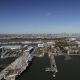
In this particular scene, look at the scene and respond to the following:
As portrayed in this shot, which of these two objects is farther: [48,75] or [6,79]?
[48,75]

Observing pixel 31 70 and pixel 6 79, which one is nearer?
pixel 6 79

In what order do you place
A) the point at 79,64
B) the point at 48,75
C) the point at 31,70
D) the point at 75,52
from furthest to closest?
the point at 75,52, the point at 79,64, the point at 31,70, the point at 48,75

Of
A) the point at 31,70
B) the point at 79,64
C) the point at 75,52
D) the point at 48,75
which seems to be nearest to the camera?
the point at 48,75

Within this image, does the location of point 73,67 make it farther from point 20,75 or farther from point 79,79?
point 20,75

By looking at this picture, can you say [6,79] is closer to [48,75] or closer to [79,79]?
[48,75]

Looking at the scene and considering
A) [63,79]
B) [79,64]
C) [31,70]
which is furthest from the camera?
[79,64]

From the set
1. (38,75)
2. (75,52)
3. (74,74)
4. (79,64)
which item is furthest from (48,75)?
(75,52)

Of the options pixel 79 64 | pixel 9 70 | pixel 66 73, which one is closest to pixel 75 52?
pixel 79 64

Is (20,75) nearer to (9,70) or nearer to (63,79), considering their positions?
(9,70)
